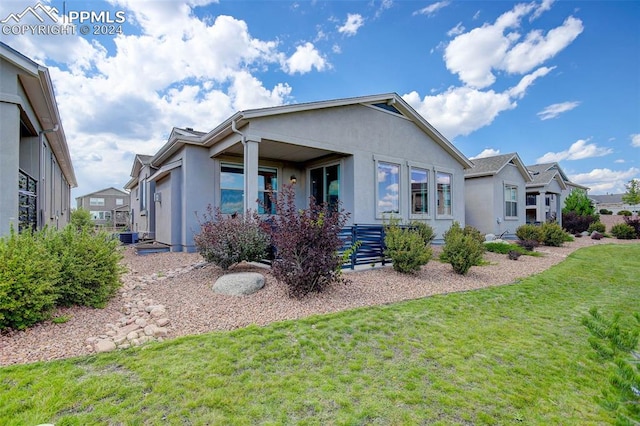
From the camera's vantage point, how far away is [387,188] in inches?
A: 468

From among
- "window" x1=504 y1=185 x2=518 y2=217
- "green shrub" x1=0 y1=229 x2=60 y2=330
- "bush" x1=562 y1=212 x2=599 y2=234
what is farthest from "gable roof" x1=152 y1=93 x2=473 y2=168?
"bush" x1=562 y1=212 x2=599 y2=234

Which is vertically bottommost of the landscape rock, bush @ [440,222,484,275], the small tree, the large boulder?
the landscape rock

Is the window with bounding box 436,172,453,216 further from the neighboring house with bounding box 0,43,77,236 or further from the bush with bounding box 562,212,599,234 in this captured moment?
the bush with bounding box 562,212,599,234

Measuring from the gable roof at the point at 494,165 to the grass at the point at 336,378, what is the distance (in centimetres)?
1408

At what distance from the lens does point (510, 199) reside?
60.8 feet

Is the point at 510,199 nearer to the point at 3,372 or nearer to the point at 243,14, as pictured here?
the point at 243,14

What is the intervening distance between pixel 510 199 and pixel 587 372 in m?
17.4

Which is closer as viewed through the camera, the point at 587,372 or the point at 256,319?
the point at 587,372

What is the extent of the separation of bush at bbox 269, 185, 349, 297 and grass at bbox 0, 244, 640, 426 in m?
1.02

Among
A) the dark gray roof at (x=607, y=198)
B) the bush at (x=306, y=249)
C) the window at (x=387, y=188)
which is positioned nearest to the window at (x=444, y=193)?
the window at (x=387, y=188)

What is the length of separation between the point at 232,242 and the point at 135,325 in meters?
2.78

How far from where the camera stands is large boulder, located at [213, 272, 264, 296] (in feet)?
18.5

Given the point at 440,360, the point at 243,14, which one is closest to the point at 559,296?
the point at 440,360

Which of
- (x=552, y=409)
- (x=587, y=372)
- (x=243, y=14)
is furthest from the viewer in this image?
(x=243, y=14)
